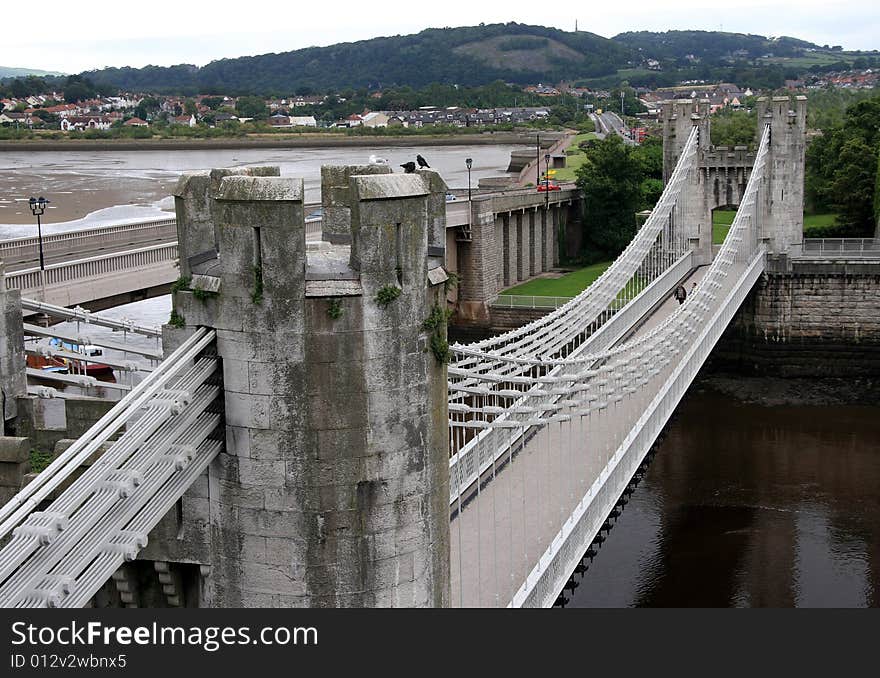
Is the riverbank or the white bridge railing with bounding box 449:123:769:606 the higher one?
the riverbank

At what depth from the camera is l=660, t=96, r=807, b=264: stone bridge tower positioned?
3866 cm

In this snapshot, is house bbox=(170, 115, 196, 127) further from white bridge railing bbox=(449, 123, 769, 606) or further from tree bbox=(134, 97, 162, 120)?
white bridge railing bbox=(449, 123, 769, 606)

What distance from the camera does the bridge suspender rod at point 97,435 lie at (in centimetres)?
688

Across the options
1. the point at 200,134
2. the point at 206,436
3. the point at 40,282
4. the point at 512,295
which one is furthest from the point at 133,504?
the point at 200,134

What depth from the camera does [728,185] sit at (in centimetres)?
4028

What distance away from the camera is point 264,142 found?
109 meters

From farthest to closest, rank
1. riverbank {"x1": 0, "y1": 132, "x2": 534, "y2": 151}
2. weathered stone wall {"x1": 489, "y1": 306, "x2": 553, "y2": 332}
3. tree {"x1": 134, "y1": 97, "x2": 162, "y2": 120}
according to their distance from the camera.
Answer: tree {"x1": 134, "y1": 97, "x2": 162, "y2": 120}
riverbank {"x1": 0, "y1": 132, "x2": 534, "y2": 151}
weathered stone wall {"x1": 489, "y1": 306, "x2": 553, "y2": 332}

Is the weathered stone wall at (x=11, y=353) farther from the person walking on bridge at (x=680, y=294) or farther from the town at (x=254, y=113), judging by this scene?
the town at (x=254, y=113)

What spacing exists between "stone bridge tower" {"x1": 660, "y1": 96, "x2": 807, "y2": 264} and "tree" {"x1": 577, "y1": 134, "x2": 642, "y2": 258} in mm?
6962

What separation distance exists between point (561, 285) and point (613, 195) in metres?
6.23

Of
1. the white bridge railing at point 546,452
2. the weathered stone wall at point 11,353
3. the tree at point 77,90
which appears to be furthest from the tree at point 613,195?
the tree at point 77,90

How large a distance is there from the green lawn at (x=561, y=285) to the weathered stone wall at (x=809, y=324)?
5.57 meters

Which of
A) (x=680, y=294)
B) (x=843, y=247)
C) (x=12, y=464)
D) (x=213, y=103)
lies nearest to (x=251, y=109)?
(x=213, y=103)

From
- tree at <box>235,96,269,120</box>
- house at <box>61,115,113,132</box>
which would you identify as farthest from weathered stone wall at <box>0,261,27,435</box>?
tree at <box>235,96,269,120</box>
